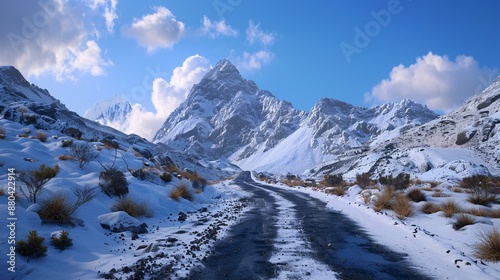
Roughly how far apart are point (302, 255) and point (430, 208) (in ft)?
25.7

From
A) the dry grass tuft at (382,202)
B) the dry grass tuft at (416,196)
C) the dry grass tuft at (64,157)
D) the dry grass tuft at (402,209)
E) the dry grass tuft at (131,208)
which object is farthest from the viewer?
the dry grass tuft at (64,157)

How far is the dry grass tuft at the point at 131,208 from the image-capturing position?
11.3 metres

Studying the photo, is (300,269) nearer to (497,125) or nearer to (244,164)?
(497,125)

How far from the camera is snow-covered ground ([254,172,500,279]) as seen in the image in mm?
6195

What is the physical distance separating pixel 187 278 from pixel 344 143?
144 metres

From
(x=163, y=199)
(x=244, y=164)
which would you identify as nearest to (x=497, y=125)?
(x=163, y=199)

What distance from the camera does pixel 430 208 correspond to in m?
12.3

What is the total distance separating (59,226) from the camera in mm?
7973

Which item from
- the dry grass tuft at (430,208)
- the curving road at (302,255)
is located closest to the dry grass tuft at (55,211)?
the curving road at (302,255)

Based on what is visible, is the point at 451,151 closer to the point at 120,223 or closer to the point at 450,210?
the point at 450,210

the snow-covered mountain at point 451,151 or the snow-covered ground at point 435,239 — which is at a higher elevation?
the snow-covered mountain at point 451,151

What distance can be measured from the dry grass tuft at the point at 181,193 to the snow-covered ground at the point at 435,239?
8.51 meters

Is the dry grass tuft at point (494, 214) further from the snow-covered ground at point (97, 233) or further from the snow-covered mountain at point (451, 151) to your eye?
the snow-covered mountain at point (451, 151)

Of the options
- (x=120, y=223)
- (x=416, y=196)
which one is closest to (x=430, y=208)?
(x=416, y=196)
